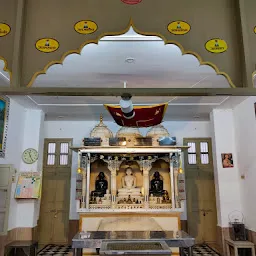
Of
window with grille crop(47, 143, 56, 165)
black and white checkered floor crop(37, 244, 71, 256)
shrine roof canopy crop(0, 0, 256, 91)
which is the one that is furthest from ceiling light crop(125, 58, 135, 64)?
black and white checkered floor crop(37, 244, 71, 256)

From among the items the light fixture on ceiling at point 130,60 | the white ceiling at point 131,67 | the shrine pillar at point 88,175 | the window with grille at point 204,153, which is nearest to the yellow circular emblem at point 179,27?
the white ceiling at point 131,67

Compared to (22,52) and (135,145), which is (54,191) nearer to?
(135,145)

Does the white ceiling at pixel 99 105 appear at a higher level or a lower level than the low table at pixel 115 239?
higher

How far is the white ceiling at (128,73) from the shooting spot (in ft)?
14.8

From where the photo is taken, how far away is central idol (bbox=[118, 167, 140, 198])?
7.44 metres

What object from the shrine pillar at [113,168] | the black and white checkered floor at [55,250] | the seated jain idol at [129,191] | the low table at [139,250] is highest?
the shrine pillar at [113,168]

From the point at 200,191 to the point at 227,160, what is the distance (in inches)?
59.0

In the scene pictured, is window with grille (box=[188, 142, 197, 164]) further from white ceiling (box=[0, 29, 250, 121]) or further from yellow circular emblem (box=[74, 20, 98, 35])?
yellow circular emblem (box=[74, 20, 98, 35])

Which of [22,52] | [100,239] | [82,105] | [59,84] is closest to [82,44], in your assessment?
[22,52]

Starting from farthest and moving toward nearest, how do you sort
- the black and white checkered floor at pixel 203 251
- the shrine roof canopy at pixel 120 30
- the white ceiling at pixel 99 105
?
1. the black and white checkered floor at pixel 203 251
2. the white ceiling at pixel 99 105
3. the shrine roof canopy at pixel 120 30

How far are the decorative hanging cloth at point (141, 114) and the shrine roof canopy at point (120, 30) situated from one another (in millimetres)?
3138

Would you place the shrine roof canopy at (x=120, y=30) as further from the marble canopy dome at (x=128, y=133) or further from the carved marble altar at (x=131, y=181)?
the marble canopy dome at (x=128, y=133)

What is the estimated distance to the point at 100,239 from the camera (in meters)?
4.09

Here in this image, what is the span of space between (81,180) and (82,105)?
199 centimetres
